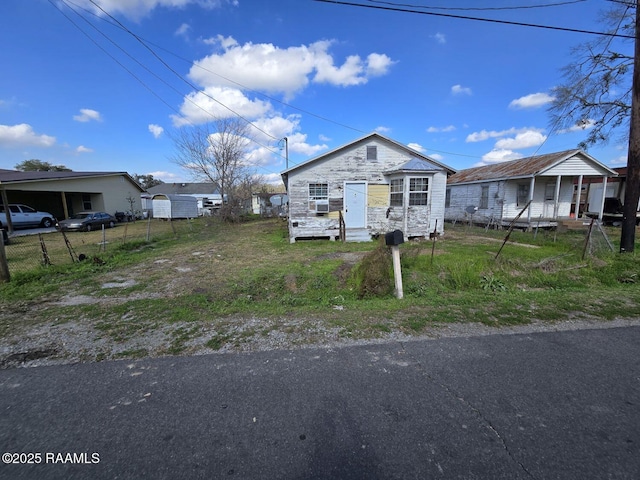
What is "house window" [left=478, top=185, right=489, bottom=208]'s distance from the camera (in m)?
17.7

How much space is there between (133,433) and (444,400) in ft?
8.09

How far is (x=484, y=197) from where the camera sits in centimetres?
1800

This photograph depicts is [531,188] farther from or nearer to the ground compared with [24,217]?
farther from the ground

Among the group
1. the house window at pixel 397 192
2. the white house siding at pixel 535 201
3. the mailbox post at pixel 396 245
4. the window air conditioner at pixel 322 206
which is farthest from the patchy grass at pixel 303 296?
the white house siding at pixel 535 201

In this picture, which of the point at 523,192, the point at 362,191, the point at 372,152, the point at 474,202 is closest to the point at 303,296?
the point at 362,191

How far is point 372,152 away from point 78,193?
2632 cm

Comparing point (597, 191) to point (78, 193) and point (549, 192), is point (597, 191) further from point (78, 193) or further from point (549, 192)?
point (78, 193)

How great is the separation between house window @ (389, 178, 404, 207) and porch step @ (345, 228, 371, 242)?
1.83 metres

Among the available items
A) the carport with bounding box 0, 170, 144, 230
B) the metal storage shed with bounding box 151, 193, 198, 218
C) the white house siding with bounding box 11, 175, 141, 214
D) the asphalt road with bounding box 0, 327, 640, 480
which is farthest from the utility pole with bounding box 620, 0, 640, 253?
the white house siding with bounding box 11, 175, 141, 214

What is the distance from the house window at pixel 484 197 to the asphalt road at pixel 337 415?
54.5ft

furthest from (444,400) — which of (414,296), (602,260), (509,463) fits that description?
(602,260)

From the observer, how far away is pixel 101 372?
2.87m

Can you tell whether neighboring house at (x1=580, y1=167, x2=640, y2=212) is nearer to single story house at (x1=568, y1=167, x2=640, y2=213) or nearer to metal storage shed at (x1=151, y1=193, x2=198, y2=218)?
single story house at (x1=568, y1=167, x2=640, y2=213)

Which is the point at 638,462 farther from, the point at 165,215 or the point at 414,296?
the point at 165,215
